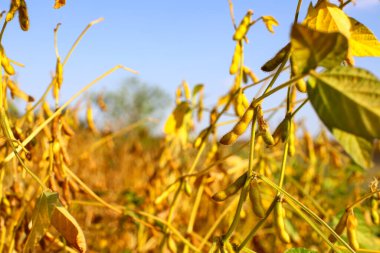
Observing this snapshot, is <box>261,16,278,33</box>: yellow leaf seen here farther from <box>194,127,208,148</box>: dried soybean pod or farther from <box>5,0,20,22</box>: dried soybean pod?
<box>5,0,20,22</box>: dried soybean pod

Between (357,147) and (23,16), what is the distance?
21.5 inches

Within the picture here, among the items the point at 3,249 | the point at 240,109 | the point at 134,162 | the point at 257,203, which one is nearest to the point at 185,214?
the point at 3,249

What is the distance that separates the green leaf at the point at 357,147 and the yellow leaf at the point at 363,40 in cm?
24

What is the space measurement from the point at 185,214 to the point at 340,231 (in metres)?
1.33

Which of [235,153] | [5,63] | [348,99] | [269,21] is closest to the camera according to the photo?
[348,99]

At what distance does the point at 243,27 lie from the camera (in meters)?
0.96

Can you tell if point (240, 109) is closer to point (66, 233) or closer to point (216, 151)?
point (66, 233)

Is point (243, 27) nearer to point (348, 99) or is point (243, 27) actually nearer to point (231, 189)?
point (231, 189)

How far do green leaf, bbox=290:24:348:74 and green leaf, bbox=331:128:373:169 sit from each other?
0.06 metres

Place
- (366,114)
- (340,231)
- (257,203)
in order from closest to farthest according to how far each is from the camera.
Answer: (366,114) → (257,203) → (340,231)

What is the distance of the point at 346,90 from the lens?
431 mm

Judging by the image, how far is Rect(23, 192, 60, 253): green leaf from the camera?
0.65m

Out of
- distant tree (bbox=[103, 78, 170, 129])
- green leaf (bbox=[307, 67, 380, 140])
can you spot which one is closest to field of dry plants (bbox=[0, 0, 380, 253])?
green leaf (bbox=[307, 67, 380, 140])

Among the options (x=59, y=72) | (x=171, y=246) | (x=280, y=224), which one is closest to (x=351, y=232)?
(x=280, y=224)
